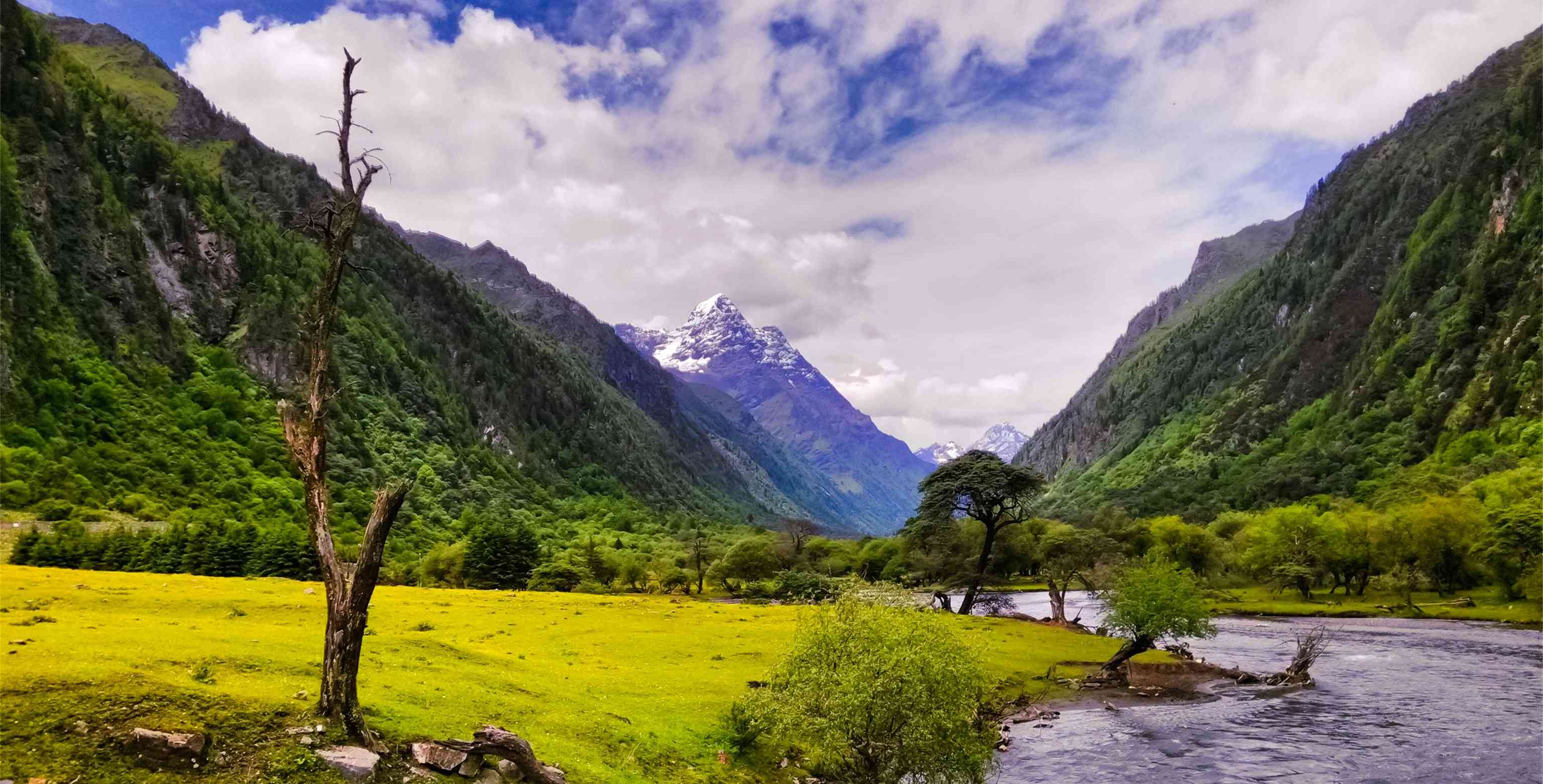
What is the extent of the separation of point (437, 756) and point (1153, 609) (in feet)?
196

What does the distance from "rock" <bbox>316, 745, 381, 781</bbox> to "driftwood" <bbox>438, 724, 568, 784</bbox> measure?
2.29m

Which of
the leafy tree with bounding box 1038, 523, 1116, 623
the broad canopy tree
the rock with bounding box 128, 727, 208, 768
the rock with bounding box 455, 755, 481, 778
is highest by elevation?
the broad canopy tree

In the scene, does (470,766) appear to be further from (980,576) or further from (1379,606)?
(1379,606)

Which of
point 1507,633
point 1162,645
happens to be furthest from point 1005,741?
point 1507,633

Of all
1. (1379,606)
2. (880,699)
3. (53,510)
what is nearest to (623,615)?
(880,699)

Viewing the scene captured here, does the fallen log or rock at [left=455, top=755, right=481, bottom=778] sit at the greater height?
the fallen log

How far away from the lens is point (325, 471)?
23.5m

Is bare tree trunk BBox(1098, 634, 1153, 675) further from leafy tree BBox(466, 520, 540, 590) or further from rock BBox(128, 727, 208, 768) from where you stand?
leafy tree BBox(466, 520, 540, 590)

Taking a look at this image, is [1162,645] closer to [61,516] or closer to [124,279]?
[61,516]

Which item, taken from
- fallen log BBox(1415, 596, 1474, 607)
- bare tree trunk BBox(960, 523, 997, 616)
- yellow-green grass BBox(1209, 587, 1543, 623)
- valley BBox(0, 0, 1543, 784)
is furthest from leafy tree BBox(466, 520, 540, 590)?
fallen log BBox(1415, 596, 1474, 607)

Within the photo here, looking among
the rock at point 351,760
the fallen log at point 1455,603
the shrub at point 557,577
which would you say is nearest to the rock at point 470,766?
the rock at point 351,760

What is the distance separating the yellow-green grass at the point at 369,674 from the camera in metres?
21.8

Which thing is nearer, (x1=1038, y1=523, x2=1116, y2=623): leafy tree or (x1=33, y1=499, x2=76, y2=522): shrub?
(x1=33, y1=499, x2=76, y2=522): shrub

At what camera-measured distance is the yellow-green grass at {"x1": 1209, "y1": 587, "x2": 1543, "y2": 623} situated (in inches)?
4259
